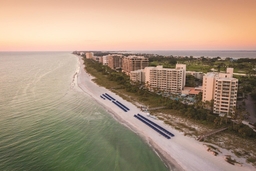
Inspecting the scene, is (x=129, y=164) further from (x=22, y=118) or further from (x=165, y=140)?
(x=22, y=118)

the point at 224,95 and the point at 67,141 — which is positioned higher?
the point at 224,95

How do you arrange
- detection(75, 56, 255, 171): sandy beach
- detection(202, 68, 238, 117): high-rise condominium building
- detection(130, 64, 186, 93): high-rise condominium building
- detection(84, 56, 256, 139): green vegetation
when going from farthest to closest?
1. detection(130, 64, 186, 93): high-rise condominium building
2. detection(202, 68, 238, 117): high-rise condominium building
3. detection(84, 56, 256, 139): green vegetation
4. detection(75, 56, 255, 171): sandy beach

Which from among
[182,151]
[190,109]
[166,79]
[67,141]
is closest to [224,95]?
[190,109]

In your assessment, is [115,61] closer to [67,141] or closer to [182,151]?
[67,141]

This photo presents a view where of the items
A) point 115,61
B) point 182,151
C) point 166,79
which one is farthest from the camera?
point 115,61

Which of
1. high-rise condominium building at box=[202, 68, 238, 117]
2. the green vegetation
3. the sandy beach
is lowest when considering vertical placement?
the sandy beach

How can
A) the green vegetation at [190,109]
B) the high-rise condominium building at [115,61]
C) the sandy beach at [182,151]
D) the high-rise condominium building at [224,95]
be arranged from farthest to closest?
the high-rise condominium building at [115,61], the high-rise condominium building at [224,95], the green vegetation at [190,109], the sandy beach at [182,151]

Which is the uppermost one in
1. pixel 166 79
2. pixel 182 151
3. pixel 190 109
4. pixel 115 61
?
pixel 115 61

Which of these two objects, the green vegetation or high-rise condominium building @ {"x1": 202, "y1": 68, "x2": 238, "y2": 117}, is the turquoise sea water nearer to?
the green vegetation

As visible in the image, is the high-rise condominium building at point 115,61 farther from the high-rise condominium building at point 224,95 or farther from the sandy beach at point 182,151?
the high-rise condominium building at point 224,95


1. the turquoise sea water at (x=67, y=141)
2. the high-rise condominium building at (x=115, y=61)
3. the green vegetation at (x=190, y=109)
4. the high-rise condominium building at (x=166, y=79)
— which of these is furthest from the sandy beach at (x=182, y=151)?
the high-rise condominium building at (x=115, y=61)

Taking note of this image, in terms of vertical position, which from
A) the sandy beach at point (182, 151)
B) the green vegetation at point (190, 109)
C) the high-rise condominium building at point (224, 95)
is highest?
the high-rise condominium building at point (224, 95)

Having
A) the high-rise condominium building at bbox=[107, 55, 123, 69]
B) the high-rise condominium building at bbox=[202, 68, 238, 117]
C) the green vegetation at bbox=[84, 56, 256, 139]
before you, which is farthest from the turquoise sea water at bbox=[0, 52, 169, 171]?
the high-rise condominium building at bbox=[107, 55, 123, 69]

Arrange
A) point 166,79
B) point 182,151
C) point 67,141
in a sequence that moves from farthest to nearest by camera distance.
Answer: point 166,79 → point 67,141 → point 182,151
